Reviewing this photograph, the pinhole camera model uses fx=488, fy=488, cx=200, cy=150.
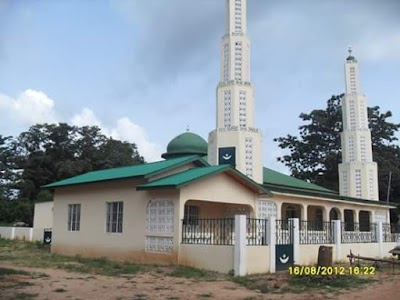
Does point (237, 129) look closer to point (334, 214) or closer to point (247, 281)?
point (334, 214)

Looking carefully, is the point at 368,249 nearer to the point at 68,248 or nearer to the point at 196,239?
the point at 196,239

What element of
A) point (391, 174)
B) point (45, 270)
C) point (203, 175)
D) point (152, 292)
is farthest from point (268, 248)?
point (391, 174)

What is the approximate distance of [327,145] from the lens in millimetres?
43781

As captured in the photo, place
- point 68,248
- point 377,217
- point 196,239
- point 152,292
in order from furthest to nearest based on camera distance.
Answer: point 377,217, point 68,248, point 196,239, point 152,292

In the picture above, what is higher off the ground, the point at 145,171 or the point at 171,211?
the point at 145,171

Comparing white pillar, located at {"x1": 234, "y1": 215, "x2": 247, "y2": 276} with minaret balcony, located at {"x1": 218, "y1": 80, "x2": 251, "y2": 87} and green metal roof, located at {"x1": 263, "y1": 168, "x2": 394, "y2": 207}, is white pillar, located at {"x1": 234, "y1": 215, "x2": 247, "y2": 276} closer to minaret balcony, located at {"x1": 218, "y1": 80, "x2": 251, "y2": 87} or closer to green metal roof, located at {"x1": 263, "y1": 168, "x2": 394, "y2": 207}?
green metal roof, located at {"x1": 263, "y1": 168, "x2": 394, "y2": 207}

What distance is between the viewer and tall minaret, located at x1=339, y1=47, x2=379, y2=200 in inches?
1087

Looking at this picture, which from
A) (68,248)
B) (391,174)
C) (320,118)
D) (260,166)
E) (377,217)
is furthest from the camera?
(320,118)

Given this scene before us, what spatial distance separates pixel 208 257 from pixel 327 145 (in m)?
32.0

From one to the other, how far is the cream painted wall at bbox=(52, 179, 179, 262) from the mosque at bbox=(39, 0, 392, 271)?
A: 1.3 inches

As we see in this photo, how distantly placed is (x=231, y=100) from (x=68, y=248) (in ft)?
30.1

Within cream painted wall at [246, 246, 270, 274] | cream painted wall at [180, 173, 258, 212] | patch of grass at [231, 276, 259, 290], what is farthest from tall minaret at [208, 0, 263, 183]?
patch of grass at [231, 276, 259, 290]

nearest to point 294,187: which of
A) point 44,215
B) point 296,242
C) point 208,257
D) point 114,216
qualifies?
point 296,242

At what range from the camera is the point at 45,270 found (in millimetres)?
13656
